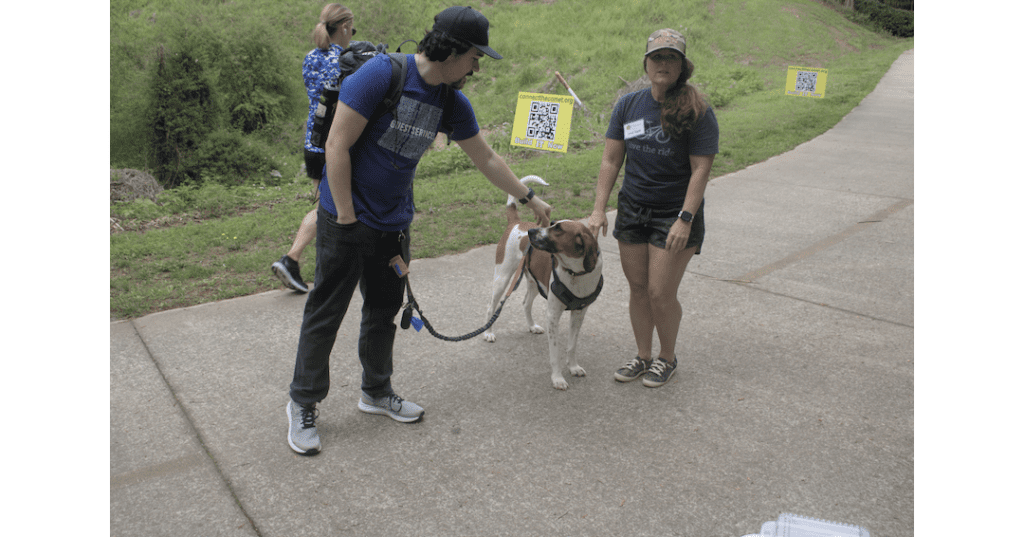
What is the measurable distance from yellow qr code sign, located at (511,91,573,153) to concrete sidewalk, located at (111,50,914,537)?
112 inches

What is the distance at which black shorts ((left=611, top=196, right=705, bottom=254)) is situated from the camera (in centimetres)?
355

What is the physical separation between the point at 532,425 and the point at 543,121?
17.1ft

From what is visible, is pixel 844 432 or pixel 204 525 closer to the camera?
pixel 204 525

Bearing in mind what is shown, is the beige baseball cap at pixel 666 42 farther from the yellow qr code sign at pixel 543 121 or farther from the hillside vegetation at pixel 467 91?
the yellow qr code sign at pixel 543 121

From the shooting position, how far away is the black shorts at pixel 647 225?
11.7 feet

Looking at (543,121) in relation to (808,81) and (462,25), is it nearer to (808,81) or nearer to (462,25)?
(462,25)

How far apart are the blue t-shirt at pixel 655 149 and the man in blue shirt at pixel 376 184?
672 millimetres

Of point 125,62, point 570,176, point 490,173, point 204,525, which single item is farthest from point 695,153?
point 125,62

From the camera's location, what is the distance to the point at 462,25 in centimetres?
270

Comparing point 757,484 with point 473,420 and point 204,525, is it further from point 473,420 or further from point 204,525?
point 204,525

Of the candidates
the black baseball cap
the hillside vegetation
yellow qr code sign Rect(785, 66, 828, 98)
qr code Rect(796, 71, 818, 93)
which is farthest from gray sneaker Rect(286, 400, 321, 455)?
qr code Rect(796, 71, 818, 93)

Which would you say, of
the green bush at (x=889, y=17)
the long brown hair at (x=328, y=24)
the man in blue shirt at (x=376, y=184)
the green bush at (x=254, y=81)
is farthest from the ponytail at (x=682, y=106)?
the green bush at (x=889, y=17)

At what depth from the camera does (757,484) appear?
2932 mm

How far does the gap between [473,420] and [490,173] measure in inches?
52.0
